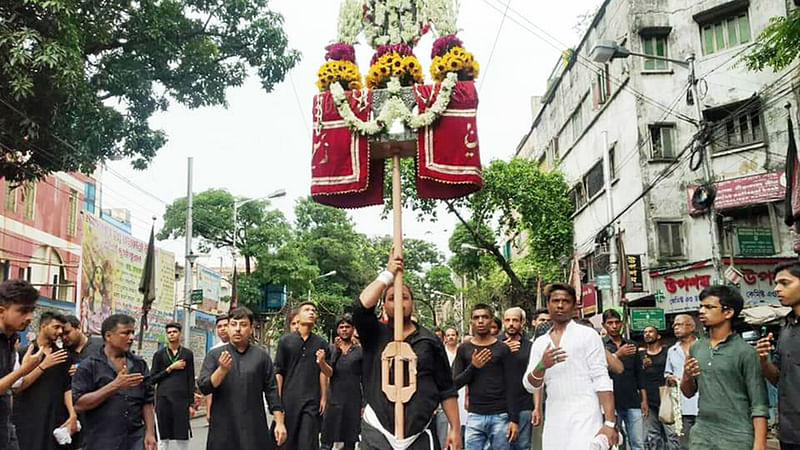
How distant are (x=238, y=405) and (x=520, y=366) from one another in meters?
3.16

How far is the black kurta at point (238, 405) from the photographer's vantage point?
21.5ft

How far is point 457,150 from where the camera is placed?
6.11 meters

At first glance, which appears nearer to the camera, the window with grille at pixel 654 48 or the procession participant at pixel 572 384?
the procession participant at pixel 572 384

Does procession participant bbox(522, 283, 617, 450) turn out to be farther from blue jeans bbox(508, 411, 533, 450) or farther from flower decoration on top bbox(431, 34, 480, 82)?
blue jeans bbox(508, 411, 533, 450)

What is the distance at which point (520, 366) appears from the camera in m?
8.20

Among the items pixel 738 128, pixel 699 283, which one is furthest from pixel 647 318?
pixel 738 128

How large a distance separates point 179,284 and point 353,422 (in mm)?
36337

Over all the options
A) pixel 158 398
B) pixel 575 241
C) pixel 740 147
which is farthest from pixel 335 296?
pixel 158 398

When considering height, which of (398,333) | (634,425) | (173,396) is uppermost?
(398,333)

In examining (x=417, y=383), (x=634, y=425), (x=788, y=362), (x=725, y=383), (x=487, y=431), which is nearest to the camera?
(x=788, y=362)

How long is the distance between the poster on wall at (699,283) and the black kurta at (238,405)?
14615 mm

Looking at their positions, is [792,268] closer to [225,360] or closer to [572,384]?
[572,384]

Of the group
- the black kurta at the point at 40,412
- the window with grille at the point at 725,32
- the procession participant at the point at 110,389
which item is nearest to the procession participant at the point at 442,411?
the procession participant at the point at 110,389

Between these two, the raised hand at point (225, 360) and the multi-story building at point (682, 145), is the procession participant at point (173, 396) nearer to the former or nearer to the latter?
the raised hand at point (225, 360)
